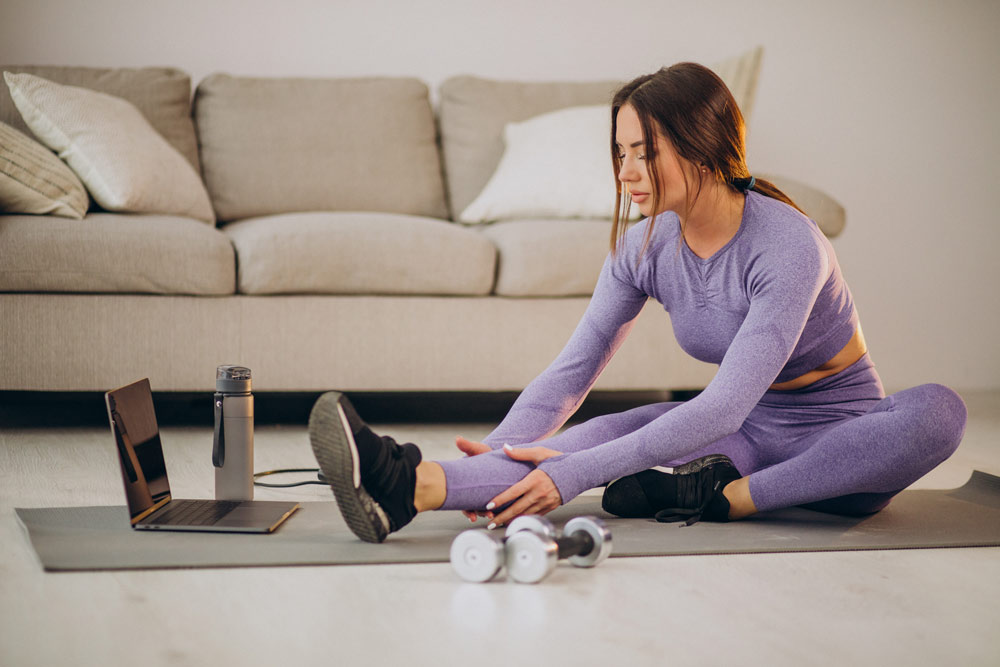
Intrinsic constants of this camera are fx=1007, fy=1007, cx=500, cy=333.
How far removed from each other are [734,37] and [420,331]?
192cm

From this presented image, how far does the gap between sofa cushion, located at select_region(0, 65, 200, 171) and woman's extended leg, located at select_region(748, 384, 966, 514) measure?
7.05 feet

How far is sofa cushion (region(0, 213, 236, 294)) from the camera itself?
2.26 metres

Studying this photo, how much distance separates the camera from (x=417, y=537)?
1451 millimetres

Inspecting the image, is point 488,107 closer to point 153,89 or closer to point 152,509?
point 153,89

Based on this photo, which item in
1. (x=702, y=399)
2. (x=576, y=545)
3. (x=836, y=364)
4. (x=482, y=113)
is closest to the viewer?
(x=576, y=545)

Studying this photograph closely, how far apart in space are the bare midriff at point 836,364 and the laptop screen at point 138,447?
1.00m

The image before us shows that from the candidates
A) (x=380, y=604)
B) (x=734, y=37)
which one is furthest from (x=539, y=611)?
(x=734, y=37)

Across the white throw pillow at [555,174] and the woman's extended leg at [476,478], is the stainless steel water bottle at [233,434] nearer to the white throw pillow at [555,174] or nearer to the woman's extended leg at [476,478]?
the woman's extended leg at [476,478]

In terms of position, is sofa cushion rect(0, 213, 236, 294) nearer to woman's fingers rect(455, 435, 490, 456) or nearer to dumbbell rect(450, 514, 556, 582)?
woman's fingers rect(455, 435, 490, 456)

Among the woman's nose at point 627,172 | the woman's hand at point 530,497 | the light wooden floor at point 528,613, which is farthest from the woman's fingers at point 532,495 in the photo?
the woman's nose at point 627,172

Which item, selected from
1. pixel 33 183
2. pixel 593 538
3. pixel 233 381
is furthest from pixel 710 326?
pixel 33 183

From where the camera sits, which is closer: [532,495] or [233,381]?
[532,495]

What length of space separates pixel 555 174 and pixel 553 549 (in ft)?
6.01

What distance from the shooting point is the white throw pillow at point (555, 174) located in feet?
9.45
